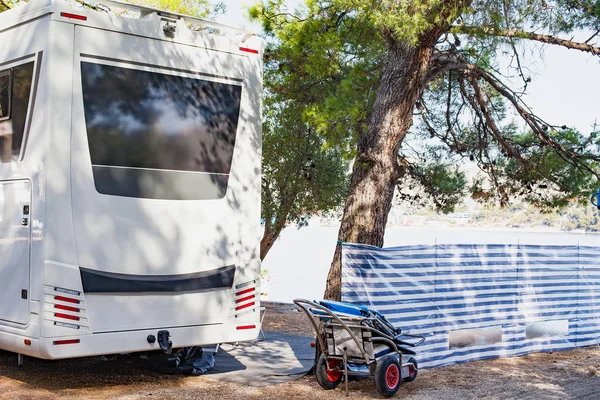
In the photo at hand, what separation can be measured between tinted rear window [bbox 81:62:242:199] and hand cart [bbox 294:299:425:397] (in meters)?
1.71

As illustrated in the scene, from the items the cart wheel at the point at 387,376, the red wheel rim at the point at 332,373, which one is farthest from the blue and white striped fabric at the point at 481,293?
the cart wheel at the point at 387,376

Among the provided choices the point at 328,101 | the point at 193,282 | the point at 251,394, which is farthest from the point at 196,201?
the point at 328,101

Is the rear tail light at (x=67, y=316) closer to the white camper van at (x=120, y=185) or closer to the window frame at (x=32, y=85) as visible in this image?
the white camper van at (x=120, y=185)

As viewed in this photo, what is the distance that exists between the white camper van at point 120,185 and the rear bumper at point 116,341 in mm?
12

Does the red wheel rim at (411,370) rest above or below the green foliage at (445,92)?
below

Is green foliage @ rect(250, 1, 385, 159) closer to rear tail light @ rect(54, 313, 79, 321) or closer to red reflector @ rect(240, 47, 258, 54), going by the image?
red reflector @ rect(240, 47, 258, 54)

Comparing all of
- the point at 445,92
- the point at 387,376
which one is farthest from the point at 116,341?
the point at 445,92

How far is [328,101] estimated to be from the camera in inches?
415

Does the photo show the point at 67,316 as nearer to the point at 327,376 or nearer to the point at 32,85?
the point at 32,85

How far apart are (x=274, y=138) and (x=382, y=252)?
8306mm

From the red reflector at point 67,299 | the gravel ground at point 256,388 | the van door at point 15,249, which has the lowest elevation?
the gravel ground at point 256,388

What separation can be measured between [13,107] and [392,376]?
439cm

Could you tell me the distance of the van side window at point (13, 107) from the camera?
7000 millimetres

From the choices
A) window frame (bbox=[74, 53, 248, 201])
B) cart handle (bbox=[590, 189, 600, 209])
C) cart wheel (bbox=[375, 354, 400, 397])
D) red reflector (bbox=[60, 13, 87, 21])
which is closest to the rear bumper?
window frame (bbox=[74, 53, 248, 201])
